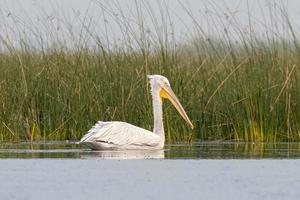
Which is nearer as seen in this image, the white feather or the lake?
the lake

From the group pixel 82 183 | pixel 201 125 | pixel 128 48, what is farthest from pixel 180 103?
pixel 82 183

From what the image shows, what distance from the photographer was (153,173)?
33.6ft

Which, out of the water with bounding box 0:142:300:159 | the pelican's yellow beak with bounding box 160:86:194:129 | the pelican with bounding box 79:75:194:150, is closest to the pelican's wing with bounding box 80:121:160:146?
the pelican with bounding box 79:75:194:150

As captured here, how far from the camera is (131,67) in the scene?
15.4 m

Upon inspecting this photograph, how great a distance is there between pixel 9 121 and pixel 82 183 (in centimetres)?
591

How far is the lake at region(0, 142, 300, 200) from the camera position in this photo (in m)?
8.84

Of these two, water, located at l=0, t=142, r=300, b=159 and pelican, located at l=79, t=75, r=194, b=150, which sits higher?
pelican, located at l=79, t=75, r=194, b=150

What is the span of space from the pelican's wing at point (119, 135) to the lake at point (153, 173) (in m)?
0.16

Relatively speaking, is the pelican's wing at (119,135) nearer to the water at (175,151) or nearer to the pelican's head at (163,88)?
the water at (175,151)

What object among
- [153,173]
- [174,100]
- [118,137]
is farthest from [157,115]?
[153,173]

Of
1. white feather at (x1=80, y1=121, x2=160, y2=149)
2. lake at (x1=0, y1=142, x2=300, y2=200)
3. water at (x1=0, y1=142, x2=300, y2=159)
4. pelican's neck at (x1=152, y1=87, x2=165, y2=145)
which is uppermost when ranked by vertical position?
pelican's neck at (x1=152, y1=87, x2=165, y2=145)

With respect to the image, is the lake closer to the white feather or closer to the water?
the water

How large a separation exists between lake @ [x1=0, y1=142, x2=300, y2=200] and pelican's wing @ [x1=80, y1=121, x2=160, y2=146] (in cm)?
16

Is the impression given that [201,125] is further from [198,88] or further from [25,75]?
[25,75]
